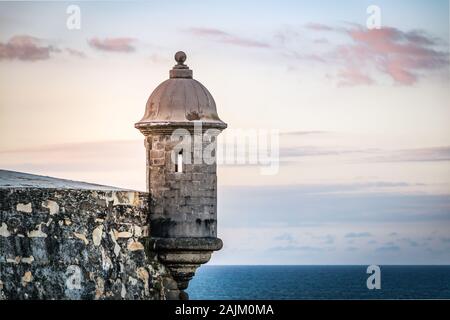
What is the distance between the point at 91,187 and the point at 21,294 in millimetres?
2001

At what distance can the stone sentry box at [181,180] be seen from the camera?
19.1 m

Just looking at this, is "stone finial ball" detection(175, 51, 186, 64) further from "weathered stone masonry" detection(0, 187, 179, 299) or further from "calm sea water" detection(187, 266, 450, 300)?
"calm sea water" detection(187, 266, 450, 300)

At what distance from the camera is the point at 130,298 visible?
18.7 m

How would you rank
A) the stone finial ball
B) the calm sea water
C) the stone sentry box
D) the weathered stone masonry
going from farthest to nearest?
1. the calm sea water
2. the stone finial ball
3. the stone sentry box
4. the weathered stone masonry

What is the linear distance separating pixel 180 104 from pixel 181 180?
3.36ft

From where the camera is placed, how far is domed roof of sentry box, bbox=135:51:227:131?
Result: 19.1 meters

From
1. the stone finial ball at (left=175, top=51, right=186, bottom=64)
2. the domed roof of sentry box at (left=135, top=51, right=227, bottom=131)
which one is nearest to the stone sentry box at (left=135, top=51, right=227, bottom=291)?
the domed roof of sentry box at (left=135, top=51, right=227, bottom=131)

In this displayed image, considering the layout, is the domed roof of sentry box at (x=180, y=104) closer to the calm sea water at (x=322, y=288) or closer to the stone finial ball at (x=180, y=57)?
the stone finial ball at (x=180, y=57)

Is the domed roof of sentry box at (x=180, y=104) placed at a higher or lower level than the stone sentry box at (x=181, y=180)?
higher

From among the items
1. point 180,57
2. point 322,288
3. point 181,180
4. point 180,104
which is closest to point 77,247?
point 181,180

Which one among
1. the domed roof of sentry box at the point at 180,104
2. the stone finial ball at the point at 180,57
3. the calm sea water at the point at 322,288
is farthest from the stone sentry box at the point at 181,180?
the calm sea water at the point at 322,288
